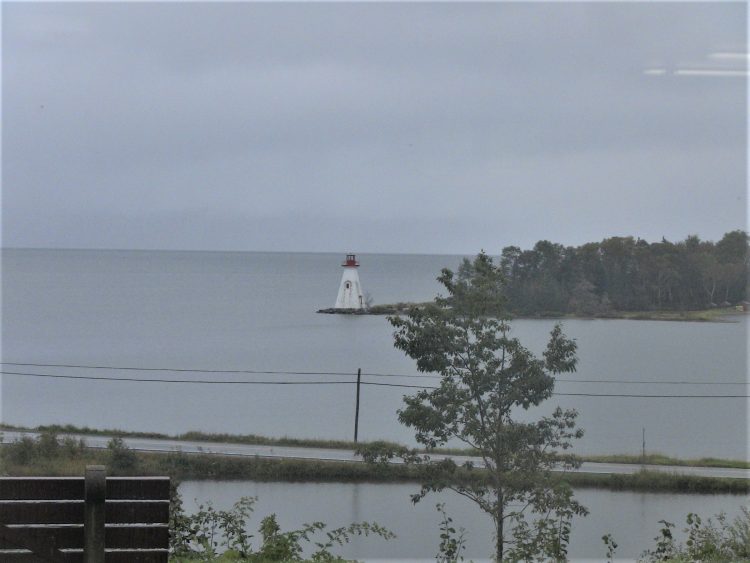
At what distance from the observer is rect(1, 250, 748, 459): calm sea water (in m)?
3.93

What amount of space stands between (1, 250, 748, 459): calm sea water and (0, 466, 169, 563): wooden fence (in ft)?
4.88

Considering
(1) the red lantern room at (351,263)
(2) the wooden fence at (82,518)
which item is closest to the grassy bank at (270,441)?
(1) the red lantern room at (351,263)

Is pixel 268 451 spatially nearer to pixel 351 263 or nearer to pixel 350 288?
pixel 350 288

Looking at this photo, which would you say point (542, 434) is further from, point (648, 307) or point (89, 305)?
point (89, 305)

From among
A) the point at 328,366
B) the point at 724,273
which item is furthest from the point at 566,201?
the point at 328,366

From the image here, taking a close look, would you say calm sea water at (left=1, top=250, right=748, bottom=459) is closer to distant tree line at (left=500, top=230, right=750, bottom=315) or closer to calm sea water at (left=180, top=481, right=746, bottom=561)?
distant tree line at (left=500, top=230, right=750, bottom=315)

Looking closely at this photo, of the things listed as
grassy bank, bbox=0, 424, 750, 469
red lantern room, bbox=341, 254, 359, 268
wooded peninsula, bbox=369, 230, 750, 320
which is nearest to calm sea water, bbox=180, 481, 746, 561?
grassy bank, bbox=0, 424, 750, 469

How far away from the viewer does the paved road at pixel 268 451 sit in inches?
150

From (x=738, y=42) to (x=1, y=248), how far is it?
3504mm

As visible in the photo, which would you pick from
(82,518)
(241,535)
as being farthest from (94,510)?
(241,535)

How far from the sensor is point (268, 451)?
3.83m

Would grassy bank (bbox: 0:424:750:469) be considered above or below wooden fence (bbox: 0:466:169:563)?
above

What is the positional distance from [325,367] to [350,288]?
42cm

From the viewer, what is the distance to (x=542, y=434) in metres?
3.84
